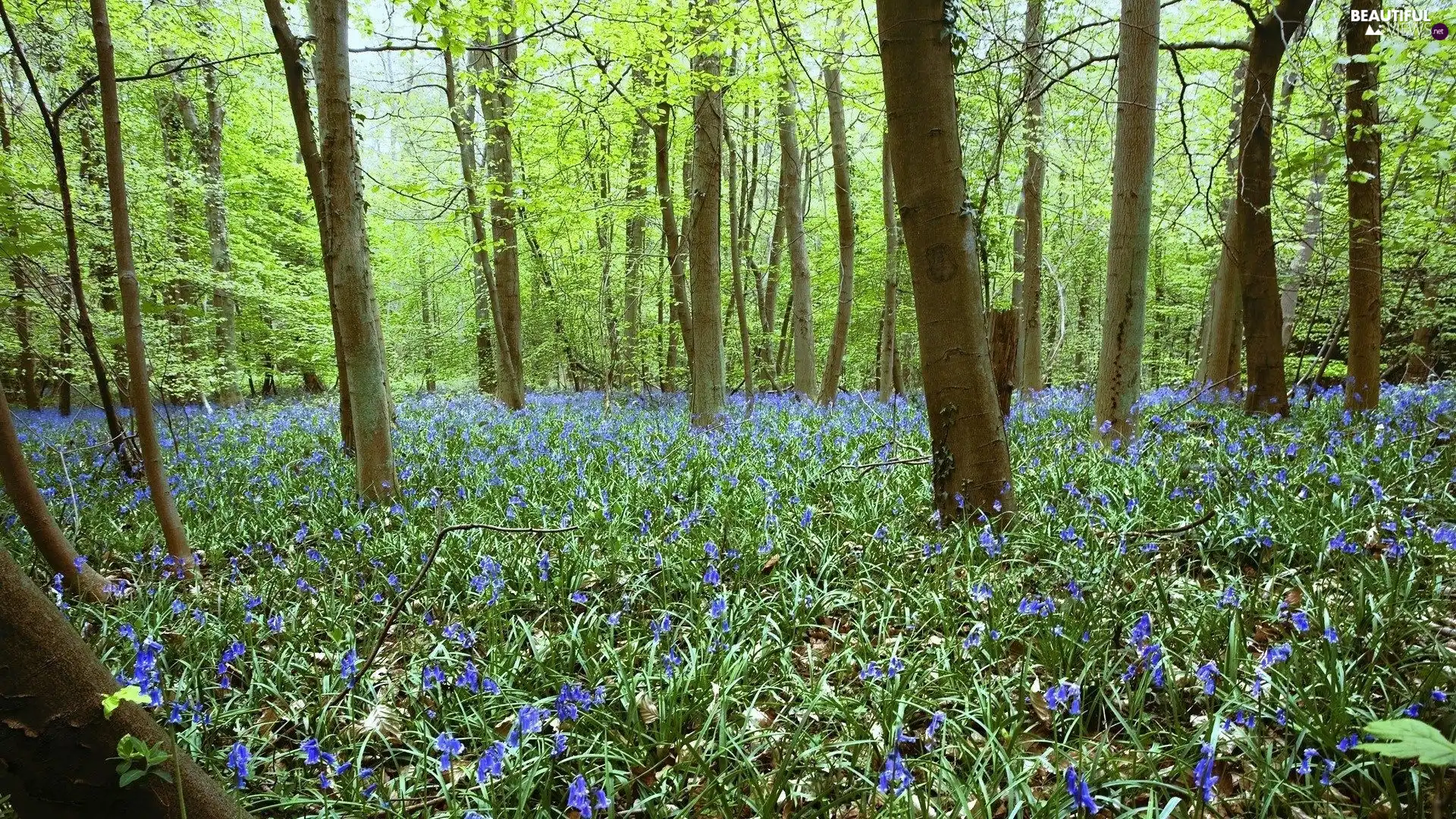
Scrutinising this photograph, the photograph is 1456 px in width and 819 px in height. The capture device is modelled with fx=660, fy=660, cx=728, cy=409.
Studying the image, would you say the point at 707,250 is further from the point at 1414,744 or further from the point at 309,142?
the point at 1414,744

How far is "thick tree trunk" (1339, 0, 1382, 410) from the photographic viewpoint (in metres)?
5.28

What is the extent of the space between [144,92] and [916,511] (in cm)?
1475

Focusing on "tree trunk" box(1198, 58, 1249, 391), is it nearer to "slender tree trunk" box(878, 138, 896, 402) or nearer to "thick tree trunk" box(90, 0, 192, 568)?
"slender tree trunk" box(878, 138, 896, 402)

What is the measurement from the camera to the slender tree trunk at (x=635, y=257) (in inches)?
457

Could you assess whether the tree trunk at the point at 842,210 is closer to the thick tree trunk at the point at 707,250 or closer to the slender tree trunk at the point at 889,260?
the slender tree trunk at the point at 889,260

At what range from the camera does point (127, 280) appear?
3256 mm

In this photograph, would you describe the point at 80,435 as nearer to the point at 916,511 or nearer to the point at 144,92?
the point at 144,92

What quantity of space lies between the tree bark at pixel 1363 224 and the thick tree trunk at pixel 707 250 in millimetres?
5508

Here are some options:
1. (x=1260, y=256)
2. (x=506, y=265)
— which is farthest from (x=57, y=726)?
(x=506, y=265)

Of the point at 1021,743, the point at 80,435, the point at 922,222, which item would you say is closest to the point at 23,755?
the point at 1021,743

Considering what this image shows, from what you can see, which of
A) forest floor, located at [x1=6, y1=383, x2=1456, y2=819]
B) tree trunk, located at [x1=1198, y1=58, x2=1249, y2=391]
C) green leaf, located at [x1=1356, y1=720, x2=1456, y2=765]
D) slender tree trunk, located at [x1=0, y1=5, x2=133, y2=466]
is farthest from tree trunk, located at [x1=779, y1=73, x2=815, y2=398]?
green leaf, located at [x1=1356, y1=720, x2=1456, y2=765]

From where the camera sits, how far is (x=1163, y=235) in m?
17.0

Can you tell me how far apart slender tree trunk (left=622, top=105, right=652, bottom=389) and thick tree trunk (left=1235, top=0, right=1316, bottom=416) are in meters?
6.98

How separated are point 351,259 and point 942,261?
3968 mm
